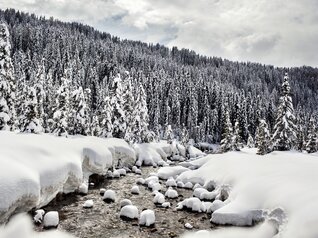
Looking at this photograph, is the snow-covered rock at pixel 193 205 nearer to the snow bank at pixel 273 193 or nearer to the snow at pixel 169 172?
the snow bank at pixel 273 193

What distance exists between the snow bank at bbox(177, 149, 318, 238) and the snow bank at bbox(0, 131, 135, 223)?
941 cm

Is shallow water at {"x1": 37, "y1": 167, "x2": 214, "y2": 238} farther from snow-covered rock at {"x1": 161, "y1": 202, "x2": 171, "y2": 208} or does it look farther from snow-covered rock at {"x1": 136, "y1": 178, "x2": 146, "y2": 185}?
snow-covered rock at {"x1": 136, "y1": 178, "x2": 146, "y2": 185}

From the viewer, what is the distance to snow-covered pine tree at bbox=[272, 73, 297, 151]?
145 feet

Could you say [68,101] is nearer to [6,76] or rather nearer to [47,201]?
[6,76]

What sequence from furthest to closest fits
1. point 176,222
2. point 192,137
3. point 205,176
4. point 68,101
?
point 192,137, point 68,101, point 205,176, point 176,222

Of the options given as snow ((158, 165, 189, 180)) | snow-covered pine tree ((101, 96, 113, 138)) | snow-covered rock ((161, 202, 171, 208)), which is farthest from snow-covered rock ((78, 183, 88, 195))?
snow-covered pine tree ((101, 96, 113, 138))

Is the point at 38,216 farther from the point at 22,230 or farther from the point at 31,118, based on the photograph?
the point at 31,118

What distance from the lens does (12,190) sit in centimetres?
1433

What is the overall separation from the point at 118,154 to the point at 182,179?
858 centimetres

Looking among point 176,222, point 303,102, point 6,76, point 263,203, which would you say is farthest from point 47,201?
point 303,102

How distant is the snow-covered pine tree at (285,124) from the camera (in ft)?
145

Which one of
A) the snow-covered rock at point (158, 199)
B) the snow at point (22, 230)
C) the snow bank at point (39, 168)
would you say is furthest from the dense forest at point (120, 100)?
the snow at point (22, 230)

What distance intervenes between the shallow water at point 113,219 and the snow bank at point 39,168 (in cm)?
119

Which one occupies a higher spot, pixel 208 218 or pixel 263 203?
pixel 263 203
